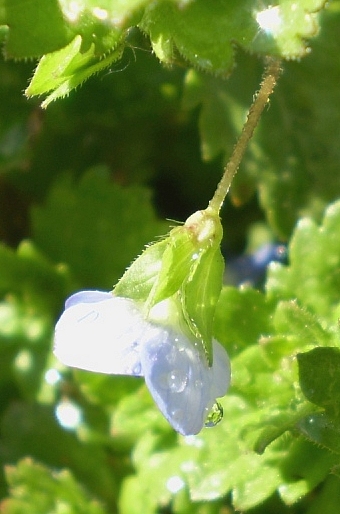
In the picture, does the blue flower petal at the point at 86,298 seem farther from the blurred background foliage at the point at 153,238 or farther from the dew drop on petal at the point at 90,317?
the blurred background foliage at the point at 153,238

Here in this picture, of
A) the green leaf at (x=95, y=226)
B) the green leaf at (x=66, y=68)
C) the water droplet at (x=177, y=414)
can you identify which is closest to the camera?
the water droplet at (x=177, y=414)

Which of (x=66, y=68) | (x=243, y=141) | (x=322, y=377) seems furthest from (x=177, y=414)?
(x=66, y=68)

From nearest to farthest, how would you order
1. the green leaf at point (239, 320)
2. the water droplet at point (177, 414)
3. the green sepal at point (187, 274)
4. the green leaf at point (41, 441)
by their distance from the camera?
1. the water droplet at point (177, 414)
2. the green sepal at point (187, 274)
3. the green leaf at point (239, 320)
4. the green leaf at point (41, 441)

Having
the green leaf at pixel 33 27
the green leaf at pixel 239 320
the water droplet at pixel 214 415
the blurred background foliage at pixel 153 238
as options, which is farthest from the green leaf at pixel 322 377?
the green leaf at pixel 33 27

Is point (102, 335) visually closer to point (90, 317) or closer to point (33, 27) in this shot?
point (90, 317)

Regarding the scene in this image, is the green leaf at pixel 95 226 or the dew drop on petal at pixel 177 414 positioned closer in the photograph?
the dew drop on petal at pixel 177 414

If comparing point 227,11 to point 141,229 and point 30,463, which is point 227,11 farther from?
point 30,463

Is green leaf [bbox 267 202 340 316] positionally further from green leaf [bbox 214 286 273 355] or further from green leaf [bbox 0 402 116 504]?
green leaf [bbox 0 402 116 504]

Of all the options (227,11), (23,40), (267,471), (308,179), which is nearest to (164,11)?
(227,11)
